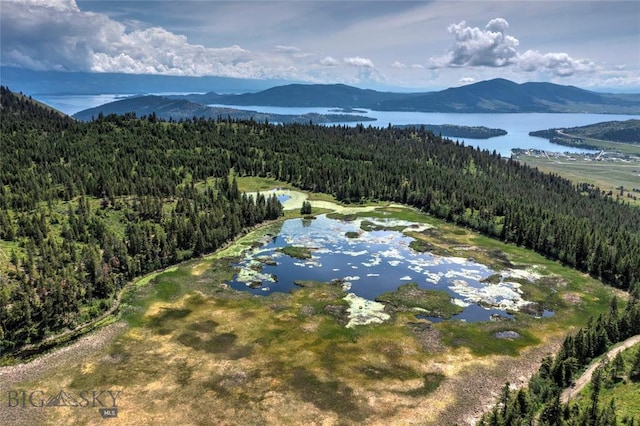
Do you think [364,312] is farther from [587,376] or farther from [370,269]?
[587,376]

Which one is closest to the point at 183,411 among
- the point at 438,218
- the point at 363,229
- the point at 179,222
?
the point at 179,222

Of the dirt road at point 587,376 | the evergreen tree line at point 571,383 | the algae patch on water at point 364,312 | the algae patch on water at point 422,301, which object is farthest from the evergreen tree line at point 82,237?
the dirt road at point 587,376

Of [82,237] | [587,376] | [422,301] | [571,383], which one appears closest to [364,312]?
[422,301]

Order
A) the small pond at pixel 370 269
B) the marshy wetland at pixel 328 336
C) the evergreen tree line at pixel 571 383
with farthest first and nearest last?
the small pond at pixel 370 269
the marshy wetland at pixel 328 336
the evergreen tree line at pixel 571 383

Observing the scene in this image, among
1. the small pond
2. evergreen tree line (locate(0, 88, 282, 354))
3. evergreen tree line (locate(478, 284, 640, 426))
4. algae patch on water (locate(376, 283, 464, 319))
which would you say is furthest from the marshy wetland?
evergreen tree line (locate(0, 88, 282, 354))

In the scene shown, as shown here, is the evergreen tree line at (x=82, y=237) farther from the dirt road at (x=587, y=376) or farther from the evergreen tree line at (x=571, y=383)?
the dirt road at (x=587, y=376)

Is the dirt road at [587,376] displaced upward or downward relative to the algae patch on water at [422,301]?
upward

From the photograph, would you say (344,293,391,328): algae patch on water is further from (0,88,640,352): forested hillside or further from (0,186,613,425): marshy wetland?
(0,88,640,352): forested hillside
